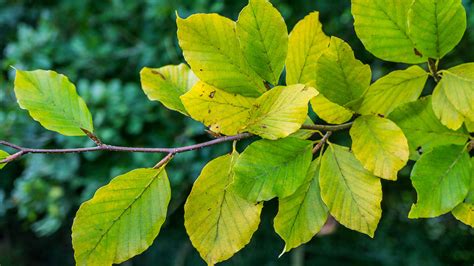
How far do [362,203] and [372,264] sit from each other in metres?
1.12

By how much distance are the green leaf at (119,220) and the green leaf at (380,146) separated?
15 centimetres

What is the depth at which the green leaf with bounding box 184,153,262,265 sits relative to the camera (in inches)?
15.2

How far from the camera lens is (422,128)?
424 mm

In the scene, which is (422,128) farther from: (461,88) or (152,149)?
(152,149)

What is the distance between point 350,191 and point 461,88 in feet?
0.35

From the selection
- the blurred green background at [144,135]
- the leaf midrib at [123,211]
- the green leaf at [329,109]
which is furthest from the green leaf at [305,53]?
the blurred green background at [144,135]

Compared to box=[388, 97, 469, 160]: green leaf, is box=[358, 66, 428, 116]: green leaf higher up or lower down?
higher up

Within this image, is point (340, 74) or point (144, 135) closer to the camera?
point (340, 74)

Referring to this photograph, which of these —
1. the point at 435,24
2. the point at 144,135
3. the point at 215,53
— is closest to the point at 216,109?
the point at 215,53

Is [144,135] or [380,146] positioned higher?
[380,146]

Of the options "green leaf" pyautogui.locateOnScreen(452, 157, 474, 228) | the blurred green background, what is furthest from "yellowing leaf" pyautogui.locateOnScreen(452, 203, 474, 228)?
the blurred green background

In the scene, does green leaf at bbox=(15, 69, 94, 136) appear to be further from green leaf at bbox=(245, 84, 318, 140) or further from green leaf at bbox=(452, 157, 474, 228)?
green leaf at bbox=(452, 157, 474, 228)

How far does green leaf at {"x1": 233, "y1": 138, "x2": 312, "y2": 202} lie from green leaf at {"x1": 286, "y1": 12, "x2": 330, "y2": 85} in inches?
2.4

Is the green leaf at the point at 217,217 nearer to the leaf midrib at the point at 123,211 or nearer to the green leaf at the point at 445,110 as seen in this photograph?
the leaf midrib at the point at 123,211
